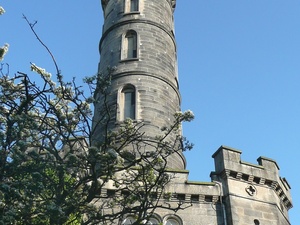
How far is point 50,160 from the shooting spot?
9.79 meters

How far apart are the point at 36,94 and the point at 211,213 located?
694cm

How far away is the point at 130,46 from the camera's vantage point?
827 inches

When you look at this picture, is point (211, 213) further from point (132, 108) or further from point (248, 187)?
point (132, 108)

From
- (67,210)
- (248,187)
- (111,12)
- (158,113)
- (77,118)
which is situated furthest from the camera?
(111,12)

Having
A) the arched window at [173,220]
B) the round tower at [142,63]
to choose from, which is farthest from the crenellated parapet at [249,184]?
the round tower at [142,63]

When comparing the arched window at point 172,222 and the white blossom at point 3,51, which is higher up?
the white blossom at point 3,51

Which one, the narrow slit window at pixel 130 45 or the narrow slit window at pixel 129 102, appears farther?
the narrow slit window at pixel 130 45

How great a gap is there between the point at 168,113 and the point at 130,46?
12.6 ft

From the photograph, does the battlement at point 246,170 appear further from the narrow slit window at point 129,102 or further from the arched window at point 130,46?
the arched window at point 130,46

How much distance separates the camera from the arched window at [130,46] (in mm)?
20594

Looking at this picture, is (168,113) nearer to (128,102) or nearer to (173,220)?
(128,102)

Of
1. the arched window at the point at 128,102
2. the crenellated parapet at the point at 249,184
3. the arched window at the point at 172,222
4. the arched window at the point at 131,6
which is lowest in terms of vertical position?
the arched window at the point at 172,222

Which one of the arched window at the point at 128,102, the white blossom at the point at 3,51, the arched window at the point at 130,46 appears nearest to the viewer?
the white blossom at the point at 3,51

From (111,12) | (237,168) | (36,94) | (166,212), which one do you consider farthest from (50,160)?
(111,12)
